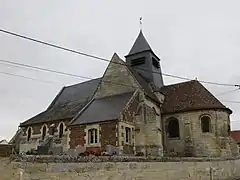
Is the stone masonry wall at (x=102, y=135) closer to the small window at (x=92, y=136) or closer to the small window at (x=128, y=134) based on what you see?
the small window at (x=92, y=136)

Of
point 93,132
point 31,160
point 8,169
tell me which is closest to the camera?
point 8,169

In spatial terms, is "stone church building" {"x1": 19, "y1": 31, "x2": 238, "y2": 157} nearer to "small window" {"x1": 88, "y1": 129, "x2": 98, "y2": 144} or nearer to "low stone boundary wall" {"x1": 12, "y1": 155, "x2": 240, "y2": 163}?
"small window" {"x1": 88, "y1": 129, "x2": 98, "y2": 144}

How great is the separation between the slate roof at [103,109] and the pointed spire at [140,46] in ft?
28.2

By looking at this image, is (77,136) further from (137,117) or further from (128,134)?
(137,117)

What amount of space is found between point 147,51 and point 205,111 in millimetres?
9674

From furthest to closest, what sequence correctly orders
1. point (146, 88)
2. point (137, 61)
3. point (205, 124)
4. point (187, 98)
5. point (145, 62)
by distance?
point (137, 61) < point (145, 62) < point (187, 98) < point (146, 88) < point (205, 124)

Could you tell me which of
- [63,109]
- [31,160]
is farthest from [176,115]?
[31,160]

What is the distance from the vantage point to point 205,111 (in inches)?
1010

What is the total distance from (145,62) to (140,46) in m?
2.46

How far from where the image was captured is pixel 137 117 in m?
23.4

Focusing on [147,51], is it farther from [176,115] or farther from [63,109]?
[63,109]

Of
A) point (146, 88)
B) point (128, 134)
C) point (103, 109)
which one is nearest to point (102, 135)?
point (128, 134)

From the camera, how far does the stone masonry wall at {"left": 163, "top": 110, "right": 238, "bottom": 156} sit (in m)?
25.0

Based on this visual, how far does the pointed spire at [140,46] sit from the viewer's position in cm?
3206
